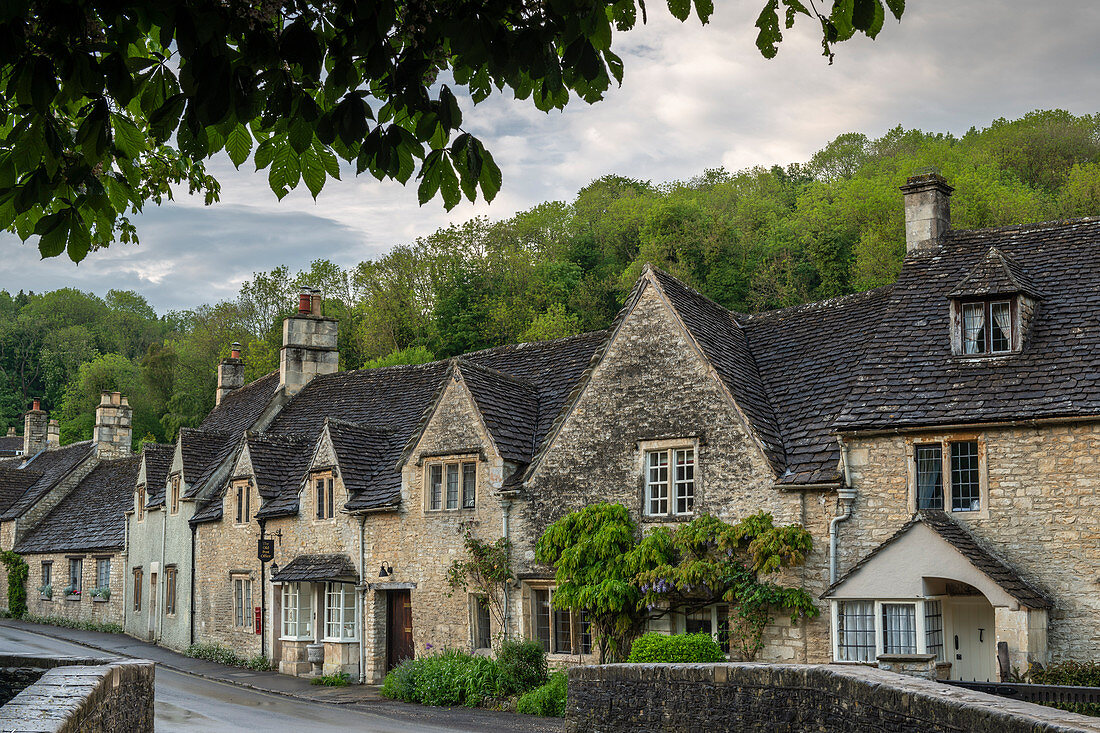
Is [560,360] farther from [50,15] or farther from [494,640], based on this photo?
[50,15]

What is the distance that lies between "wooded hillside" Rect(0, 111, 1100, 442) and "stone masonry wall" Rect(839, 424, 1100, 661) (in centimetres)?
3215

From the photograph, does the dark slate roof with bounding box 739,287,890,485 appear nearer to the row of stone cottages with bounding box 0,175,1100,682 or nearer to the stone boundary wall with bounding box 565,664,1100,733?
the row of stone cottages with bounding box 0,175,1100,682

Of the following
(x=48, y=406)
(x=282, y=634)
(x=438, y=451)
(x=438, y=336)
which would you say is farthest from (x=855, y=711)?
(x=48, y=406)

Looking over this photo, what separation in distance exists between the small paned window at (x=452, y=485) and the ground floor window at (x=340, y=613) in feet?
13.2

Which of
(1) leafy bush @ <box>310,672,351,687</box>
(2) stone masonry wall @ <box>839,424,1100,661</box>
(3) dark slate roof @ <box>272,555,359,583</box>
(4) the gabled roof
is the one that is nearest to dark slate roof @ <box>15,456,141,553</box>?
(3) dark slate roof @ <box>272,555,359,583</box>

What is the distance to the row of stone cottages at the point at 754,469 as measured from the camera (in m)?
18.4

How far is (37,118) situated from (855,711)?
8751mm

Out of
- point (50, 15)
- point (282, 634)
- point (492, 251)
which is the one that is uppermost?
point (492, 251)

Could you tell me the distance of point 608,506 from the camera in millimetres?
22594

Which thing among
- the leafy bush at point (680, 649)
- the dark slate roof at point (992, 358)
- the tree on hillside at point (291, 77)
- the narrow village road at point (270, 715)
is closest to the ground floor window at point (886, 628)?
the leafy bush at point (680, 649)

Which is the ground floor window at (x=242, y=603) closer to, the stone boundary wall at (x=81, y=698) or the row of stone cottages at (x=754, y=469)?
the row of stone cottages at (x=754, y=469)

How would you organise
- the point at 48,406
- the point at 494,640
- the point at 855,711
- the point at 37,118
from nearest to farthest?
the point at 37,118 → the point at 855,711 → the point at 494,640 → the point at 48,406

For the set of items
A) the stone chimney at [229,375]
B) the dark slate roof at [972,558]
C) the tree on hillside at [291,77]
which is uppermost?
the stone chimney at [229,375]

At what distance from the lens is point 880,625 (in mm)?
18797
